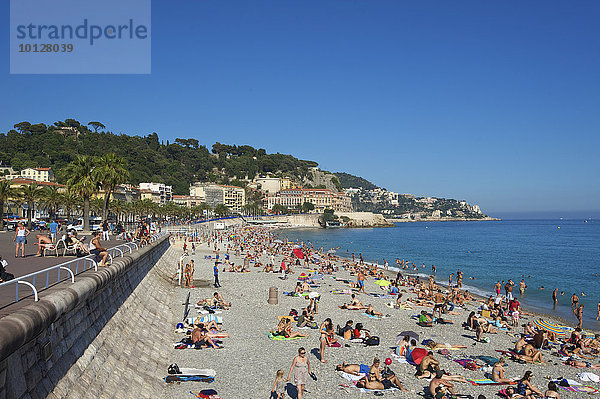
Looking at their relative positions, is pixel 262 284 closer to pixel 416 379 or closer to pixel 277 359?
pixel 277 359

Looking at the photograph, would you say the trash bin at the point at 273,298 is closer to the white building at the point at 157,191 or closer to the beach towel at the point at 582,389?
the beach towel at the point at 582,389

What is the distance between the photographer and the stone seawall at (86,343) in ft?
17.5

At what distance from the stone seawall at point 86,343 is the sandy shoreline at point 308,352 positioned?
973 mm

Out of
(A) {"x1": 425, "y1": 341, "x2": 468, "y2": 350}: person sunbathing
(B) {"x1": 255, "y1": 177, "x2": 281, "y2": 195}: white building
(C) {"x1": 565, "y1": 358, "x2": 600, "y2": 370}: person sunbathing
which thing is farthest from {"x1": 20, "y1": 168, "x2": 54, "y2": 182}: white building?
(B) {"x1": 255, "y1": 177, "x2": 281, "y2": 195}: white building

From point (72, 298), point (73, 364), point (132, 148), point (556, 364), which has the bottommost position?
point (556, 364)

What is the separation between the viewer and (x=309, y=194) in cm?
17562

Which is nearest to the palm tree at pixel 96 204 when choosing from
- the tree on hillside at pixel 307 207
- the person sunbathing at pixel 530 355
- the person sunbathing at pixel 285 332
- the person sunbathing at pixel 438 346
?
the person sunbathing at pixel 285 332

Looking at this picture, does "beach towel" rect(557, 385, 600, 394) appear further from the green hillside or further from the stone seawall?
the green hillside

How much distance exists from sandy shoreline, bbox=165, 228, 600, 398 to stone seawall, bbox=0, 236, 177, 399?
97 centimetres

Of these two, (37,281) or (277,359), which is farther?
(277,359)

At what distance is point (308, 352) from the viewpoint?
1305 centimetres

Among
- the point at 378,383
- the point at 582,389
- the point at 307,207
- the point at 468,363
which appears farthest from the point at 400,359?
the point at 307,207

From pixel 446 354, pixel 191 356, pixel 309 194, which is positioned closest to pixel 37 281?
pixel 191 356

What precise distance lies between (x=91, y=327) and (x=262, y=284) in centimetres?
1684
